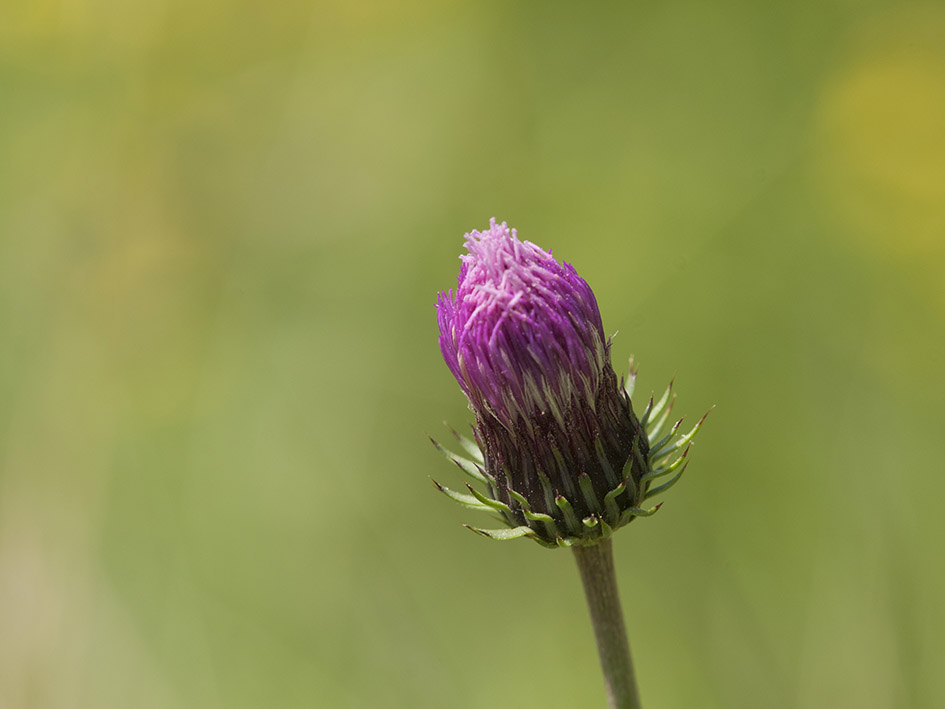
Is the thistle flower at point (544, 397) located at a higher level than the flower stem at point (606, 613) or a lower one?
higher

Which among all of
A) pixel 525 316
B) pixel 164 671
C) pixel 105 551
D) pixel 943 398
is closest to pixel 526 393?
pixel 525 316

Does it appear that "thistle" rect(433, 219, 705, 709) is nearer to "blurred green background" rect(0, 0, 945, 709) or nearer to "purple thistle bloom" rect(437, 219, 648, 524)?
"purple thistle bloom" rect(437, 219, 648, 524)

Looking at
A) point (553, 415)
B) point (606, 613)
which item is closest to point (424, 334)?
point (553, 415)

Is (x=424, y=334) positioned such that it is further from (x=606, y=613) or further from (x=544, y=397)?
(x=606, y=613)

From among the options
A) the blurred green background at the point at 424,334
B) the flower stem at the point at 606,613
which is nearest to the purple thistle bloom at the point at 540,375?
the flower stem at the point at 606,613

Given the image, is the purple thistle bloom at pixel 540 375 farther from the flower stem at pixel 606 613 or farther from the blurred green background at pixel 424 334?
the blurred green background at pixel 424 334

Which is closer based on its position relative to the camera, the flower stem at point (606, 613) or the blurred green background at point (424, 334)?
the flower stem at point (606, 613)

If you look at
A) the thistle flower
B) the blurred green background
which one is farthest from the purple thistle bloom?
the blurred green background
